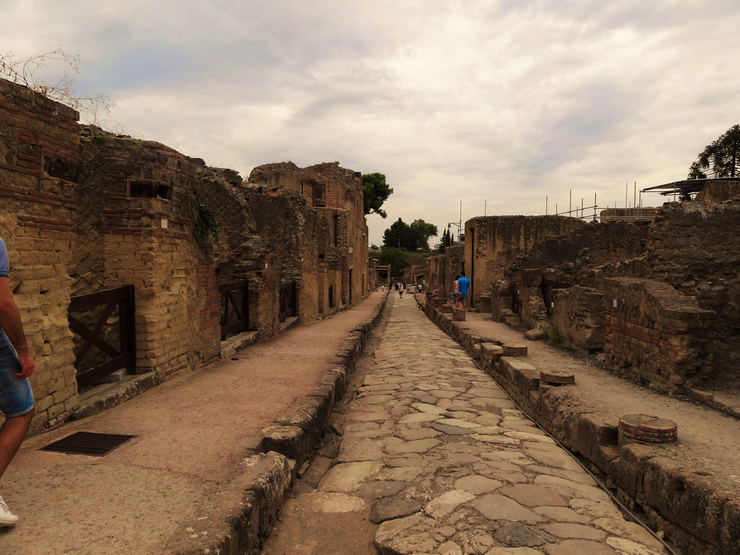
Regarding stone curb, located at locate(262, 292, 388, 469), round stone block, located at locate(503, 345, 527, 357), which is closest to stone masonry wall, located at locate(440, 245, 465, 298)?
round stone block, located at locate(503, 345, 527, 357)

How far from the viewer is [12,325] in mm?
2367

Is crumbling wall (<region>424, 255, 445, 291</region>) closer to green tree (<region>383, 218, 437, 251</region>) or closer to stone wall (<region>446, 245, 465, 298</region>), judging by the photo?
stone wall (<region>446, 245, 465, 298</region>)

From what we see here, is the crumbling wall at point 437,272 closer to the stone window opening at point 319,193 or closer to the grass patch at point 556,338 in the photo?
the stone window opening at point 319,193

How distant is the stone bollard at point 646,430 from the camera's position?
3.88 meters

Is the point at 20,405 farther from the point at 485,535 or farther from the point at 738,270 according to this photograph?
the point at 738,270

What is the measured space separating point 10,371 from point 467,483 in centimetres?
327

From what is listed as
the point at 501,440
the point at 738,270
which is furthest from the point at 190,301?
the point at 738,270

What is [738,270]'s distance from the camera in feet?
22.2

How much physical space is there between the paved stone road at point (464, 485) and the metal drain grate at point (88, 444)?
64.8 inches

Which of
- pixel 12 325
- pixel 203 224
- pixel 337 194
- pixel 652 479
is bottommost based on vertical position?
pixel 652 479

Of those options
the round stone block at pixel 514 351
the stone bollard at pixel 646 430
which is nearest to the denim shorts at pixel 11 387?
the stone bollard at pixel 646 430

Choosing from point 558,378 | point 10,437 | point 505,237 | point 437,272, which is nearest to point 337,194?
→ point 505,237

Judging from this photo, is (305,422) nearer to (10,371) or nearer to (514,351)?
(10,371)

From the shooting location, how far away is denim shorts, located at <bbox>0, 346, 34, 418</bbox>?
2.34 metres
